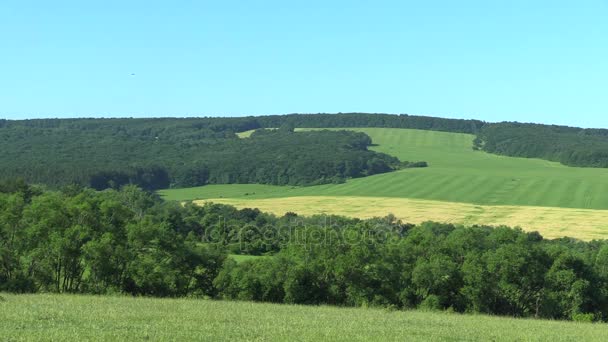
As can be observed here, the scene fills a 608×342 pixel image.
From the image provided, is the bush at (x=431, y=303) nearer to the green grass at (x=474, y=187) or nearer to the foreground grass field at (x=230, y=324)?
the foreground grass field at (x=230, y=324)

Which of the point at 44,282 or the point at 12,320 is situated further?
the point at 44,282

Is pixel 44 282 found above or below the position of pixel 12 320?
below

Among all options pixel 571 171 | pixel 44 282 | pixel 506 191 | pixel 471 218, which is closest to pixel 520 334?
pixel 44 282

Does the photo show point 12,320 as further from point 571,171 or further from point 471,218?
point 571,171

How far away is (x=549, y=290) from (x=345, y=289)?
16059 millimetres

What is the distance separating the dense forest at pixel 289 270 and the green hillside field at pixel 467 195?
46870 millimetres

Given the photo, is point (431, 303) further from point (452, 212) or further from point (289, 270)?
point (452, 212)

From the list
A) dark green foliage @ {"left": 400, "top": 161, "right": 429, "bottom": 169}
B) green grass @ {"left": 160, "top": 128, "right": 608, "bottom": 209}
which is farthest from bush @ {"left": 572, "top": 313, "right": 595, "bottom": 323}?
dark green foliage @ {"left": 400, "top": 161, "right": 429, "bottom": 169}

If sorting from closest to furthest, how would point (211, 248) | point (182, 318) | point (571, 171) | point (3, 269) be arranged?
point (182, 318) < point (3, 269) < point (211, 248) < point (571, 171)

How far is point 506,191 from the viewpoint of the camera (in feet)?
478
